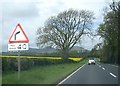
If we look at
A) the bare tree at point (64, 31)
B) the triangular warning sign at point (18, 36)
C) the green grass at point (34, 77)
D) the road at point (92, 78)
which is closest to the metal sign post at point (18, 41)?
the triangular warning sign at point (18, 36)

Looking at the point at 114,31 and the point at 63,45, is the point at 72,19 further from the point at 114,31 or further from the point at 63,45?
the point at 114,31

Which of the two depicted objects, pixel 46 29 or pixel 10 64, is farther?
pixel 46 29

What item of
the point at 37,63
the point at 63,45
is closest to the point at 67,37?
the point at 63,45

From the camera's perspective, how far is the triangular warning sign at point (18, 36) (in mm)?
15132

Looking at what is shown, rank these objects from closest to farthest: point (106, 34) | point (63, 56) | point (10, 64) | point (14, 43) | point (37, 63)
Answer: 1. point (14, 43)
2. point (10, 64)
3. point (37, 63)
4. point (106, 34)
5. point (63, 56)

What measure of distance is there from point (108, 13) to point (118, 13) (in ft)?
11.4

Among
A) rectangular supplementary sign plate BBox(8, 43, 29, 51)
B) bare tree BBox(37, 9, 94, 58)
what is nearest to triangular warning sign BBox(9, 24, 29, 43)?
rectangular supplementary sign plate BBox(8, 43, 29, 51)

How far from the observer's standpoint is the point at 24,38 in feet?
49.7

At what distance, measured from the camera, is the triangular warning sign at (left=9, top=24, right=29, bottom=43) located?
15132 millimetres

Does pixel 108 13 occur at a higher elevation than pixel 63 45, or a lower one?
higher

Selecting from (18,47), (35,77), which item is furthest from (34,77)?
(18,47)

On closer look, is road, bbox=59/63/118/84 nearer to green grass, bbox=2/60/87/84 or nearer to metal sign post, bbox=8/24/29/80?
green grass, bbox=2/60/87/84

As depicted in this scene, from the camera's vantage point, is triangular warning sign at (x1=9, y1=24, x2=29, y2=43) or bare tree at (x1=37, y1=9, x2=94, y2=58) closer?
triangular warning sign at (x1=9, y1=24, x2=29, y2=43)

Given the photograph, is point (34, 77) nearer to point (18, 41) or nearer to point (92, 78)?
point (92, 78)
